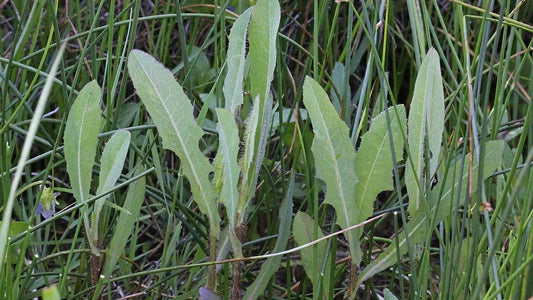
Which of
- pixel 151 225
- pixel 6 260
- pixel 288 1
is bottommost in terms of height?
pixel 151 225

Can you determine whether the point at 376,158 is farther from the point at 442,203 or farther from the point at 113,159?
the point at 113,159

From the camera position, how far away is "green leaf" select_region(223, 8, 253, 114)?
0.83 meters

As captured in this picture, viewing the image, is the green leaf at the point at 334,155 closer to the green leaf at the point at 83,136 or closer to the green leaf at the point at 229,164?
the green leaf at the point at 229,164

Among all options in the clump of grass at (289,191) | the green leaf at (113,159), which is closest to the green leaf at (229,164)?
the clump of grass at (289,191)

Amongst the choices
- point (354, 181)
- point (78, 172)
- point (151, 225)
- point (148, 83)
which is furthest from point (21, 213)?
point (354, 181)

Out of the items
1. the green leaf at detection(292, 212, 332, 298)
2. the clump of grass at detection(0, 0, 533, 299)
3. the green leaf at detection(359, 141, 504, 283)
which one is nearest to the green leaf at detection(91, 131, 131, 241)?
the clump of grass at detection(0, 0, 533, 299)

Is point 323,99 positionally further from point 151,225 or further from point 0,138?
point 151,225

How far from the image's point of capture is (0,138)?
921mm

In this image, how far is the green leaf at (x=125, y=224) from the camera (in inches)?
34.8

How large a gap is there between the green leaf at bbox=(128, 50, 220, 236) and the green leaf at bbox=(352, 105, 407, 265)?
18cm

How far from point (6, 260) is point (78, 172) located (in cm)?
15

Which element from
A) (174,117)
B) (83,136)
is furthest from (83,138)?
(174,117)

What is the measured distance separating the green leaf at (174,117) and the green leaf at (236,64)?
0.05m

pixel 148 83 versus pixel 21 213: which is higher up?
pixel 148 83
